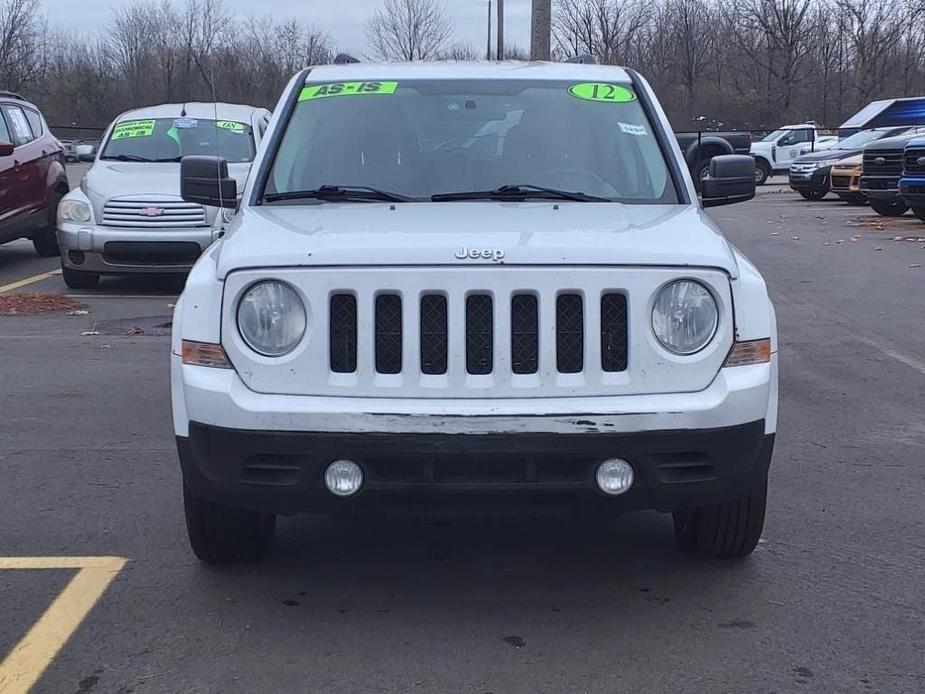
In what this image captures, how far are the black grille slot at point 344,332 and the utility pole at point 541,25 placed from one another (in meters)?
15.3

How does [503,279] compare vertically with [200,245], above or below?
above

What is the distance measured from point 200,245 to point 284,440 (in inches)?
292

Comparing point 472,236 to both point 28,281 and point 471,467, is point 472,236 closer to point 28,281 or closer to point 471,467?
point 471,467

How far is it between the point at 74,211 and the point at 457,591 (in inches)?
313

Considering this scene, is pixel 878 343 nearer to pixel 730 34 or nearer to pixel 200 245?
pixel 200 245

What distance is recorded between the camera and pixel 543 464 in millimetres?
3477

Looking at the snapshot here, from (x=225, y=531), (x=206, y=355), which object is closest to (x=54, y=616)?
(x=225, y=531)

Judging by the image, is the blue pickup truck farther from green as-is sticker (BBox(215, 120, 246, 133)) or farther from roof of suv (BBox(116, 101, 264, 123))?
green as-is sticker (BBox(215, 120, 246, 133))

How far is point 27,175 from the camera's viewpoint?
42.1 feet

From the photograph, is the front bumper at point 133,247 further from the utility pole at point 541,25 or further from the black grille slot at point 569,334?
the utility pole at point 541,25

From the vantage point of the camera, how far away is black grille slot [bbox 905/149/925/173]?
55.5ft

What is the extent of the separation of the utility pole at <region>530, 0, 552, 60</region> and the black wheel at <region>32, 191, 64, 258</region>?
7.84 meters

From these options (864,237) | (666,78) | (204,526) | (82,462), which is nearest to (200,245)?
(82,462)

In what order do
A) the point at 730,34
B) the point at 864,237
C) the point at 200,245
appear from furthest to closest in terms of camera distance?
the point at 730,34 → the point at 864,237 → the point at 200,245
